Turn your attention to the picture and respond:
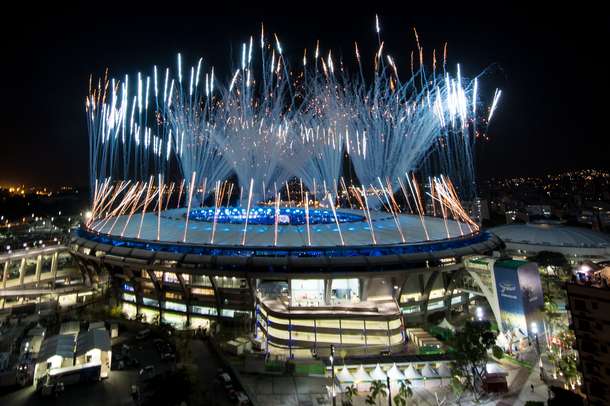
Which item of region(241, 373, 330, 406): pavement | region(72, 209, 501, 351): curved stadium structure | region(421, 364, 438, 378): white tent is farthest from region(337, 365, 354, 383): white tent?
region(421, 364, 438, 378): white tent

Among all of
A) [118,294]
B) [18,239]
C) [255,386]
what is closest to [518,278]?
[255,386]

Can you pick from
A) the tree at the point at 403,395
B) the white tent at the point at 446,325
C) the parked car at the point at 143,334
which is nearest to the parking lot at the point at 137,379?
the parked car at the point at 143,334

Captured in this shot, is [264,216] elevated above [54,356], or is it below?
above

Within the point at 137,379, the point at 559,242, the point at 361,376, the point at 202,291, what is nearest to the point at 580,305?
the point at 361,376

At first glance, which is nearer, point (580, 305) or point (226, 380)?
point (580, 305)

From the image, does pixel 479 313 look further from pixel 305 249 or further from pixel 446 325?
pixel 305 249

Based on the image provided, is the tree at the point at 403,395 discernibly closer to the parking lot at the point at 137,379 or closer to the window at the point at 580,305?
the parking lot at the point at 137,379

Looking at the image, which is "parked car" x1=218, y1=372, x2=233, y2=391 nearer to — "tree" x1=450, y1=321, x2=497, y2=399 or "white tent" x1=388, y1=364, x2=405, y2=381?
"white tent" x1=388, y1=364, x2=405, y2=381
